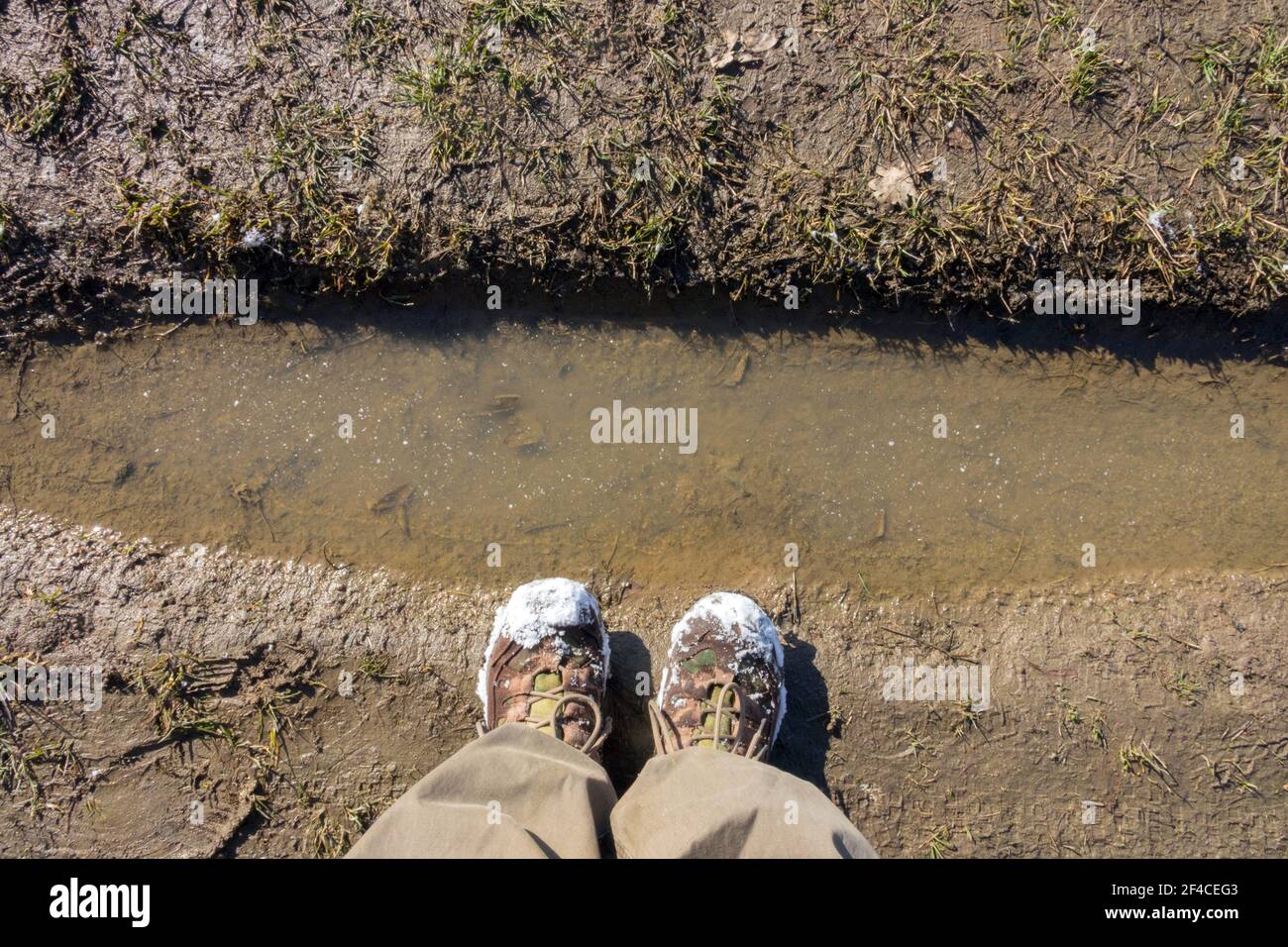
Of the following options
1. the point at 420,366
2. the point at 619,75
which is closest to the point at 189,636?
the point at 420,366

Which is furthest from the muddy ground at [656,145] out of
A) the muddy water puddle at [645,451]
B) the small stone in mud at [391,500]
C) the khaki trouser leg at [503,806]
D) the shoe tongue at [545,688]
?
the khaki trouser leg at [503,806]

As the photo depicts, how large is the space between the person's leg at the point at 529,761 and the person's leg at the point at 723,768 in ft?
0.68

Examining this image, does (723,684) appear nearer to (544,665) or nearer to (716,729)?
(716,729)

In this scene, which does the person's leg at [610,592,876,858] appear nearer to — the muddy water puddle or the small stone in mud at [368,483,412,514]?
the muddy water puddle

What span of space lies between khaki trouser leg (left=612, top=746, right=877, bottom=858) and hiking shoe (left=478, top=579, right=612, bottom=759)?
20.0 inches

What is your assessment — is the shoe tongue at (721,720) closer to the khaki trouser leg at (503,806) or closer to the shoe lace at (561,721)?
the shoe lace at (561,721)

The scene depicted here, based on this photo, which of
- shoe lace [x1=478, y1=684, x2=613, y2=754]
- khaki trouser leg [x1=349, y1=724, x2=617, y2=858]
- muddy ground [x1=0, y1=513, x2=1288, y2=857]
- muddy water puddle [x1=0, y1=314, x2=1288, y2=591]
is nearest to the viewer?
khaki trouser leg [x1=349, y1=724, x2=617, y2=858]

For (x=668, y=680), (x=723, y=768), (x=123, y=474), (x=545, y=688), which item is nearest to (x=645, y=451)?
(x=668, y=680)

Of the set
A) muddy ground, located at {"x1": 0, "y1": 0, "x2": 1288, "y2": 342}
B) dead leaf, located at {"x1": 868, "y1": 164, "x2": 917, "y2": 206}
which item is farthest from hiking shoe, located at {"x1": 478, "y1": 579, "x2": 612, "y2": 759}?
dead leaf, located at {"x1": 868, "y1": 164, "x2": 917, "y2": 206}

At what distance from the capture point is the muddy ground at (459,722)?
124 inches

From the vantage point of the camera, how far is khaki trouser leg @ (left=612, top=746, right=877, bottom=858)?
227 centimetres

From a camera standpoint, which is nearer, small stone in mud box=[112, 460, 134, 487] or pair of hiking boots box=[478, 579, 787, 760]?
pair of hiking boots box=[478, 579, 787, 760]

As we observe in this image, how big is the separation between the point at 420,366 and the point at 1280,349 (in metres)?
3.80

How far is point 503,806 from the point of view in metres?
2.47
